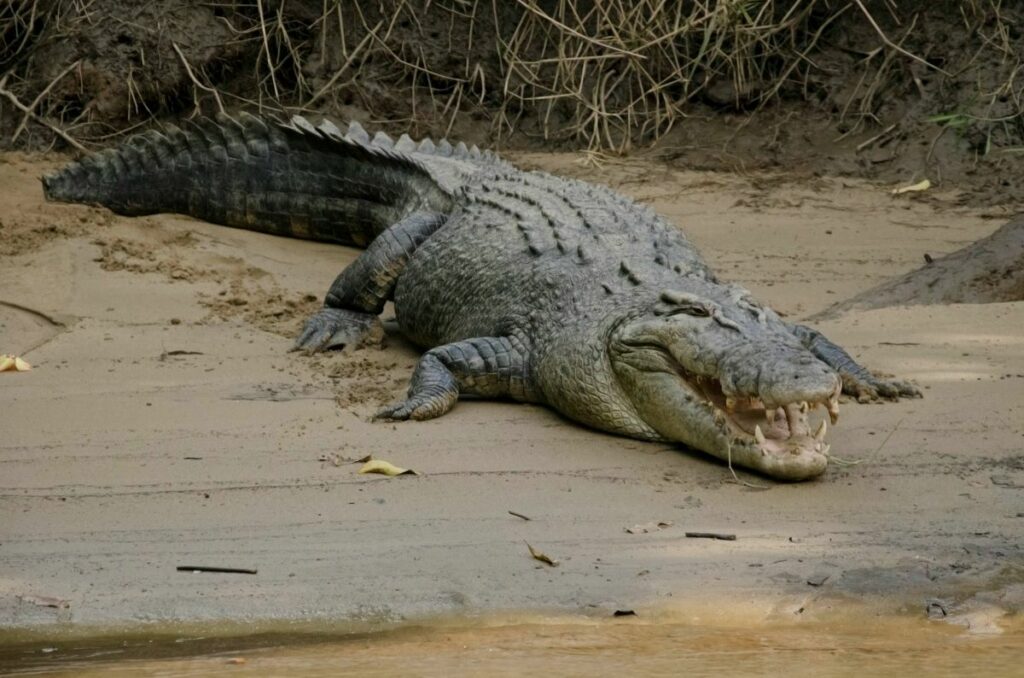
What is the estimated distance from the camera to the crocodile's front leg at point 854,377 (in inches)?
215

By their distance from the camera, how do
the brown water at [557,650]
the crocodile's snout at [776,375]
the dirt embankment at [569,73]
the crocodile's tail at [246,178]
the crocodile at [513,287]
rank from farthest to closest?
the dirt embankment at [569,73]
the crocodile's tail at [246,178]
the crocodile at [513,287]
the crocodile's snout at [776,375]
the brown water at [557,650]

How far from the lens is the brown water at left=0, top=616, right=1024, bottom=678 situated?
3617 millimetres

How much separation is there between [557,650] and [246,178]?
5.03 meters

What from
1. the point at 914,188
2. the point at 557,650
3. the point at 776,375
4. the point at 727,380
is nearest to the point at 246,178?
the point at 914,188

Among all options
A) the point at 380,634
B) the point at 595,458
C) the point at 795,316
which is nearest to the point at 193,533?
the point at 380,634

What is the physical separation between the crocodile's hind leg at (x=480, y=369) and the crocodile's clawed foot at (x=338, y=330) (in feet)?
2.63

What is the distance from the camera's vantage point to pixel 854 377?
5.50 m

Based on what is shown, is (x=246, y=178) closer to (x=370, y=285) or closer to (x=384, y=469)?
(x=370, y=285)

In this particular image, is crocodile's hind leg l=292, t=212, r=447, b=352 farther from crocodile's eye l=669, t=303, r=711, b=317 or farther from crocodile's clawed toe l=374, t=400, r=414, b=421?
crocodile's eye l=669, t=303, r=711, b=317

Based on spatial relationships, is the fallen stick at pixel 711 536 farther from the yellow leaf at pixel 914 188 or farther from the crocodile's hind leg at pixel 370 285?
the yellow leaf at pixel 914 188

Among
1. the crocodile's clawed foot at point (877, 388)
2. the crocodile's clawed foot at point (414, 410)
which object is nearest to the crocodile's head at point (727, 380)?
the crocodile's clawed foot at point (877, 388)

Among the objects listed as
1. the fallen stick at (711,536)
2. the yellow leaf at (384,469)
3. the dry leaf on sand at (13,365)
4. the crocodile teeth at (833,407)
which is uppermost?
the crocodile teeth at (833,407)

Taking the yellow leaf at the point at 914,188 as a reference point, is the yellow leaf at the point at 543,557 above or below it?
below

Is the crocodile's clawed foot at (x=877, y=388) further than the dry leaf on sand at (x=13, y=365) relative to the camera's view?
No
